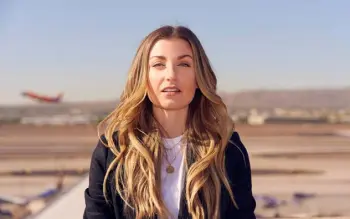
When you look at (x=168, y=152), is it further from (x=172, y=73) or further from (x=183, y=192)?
(x=172, y=73)

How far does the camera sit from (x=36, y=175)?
20.5 m

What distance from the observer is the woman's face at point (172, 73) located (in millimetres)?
1831

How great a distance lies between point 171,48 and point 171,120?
0.92 ft

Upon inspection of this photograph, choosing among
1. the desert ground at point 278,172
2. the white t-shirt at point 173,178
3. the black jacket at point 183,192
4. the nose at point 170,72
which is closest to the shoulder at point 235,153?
the black jacket at point 183,192

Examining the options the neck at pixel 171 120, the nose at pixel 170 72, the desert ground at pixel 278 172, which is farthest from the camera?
the desert ground at pixel 278 172

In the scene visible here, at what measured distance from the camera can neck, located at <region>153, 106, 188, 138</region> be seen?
1.93 meters

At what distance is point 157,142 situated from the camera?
6.20ft

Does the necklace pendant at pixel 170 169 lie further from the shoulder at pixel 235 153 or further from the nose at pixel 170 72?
the nose at pixel 170 72

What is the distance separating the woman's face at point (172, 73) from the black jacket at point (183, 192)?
0.26 meters

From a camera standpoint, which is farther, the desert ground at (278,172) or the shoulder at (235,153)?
the desert ground at (278,172)

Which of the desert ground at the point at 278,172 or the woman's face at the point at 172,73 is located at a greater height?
the woman's face at the point at 172,73

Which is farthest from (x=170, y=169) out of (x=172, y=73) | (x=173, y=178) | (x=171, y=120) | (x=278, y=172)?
(x=278, y=172)

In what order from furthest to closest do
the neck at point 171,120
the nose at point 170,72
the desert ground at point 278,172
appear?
the desert ground at point 278,172
the neck at point 171,120
the nose at point 170,72

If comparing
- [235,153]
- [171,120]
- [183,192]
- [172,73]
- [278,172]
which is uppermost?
[172,73]
